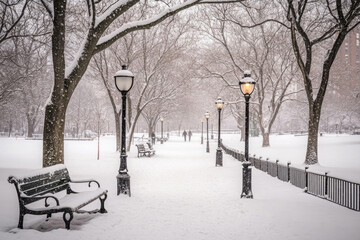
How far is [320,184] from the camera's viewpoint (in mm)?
8695

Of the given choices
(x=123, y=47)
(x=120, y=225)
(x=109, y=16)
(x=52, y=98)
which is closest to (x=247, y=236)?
(x=120, y=225)

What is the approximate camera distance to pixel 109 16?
8.77 metres

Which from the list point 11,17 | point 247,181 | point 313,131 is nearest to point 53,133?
point 247,181

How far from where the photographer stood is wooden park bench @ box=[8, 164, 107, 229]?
5.24 m

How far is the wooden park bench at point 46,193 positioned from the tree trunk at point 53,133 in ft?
6.79

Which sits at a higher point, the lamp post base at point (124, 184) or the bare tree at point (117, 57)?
the bare tree at point (117, 57)

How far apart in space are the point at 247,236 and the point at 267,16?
889 inches

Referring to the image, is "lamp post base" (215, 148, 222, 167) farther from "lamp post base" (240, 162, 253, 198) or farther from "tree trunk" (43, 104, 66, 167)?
"tree trunk" (43, 104, 66, 167)

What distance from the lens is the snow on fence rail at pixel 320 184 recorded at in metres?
7.56

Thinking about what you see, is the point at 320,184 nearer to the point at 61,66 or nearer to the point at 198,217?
the point at 198,217

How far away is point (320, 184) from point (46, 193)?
7576 millimetres

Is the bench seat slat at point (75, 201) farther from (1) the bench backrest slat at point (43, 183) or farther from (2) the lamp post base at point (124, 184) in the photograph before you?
(2) the lamp post base at point (124, 184)

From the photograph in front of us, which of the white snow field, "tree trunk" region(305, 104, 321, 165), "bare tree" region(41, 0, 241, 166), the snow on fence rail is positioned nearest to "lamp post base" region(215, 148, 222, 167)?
the snow on fence rail

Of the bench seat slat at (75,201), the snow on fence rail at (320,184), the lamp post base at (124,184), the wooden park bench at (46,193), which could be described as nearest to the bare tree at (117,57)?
the snow on fence rail at (320,184)
